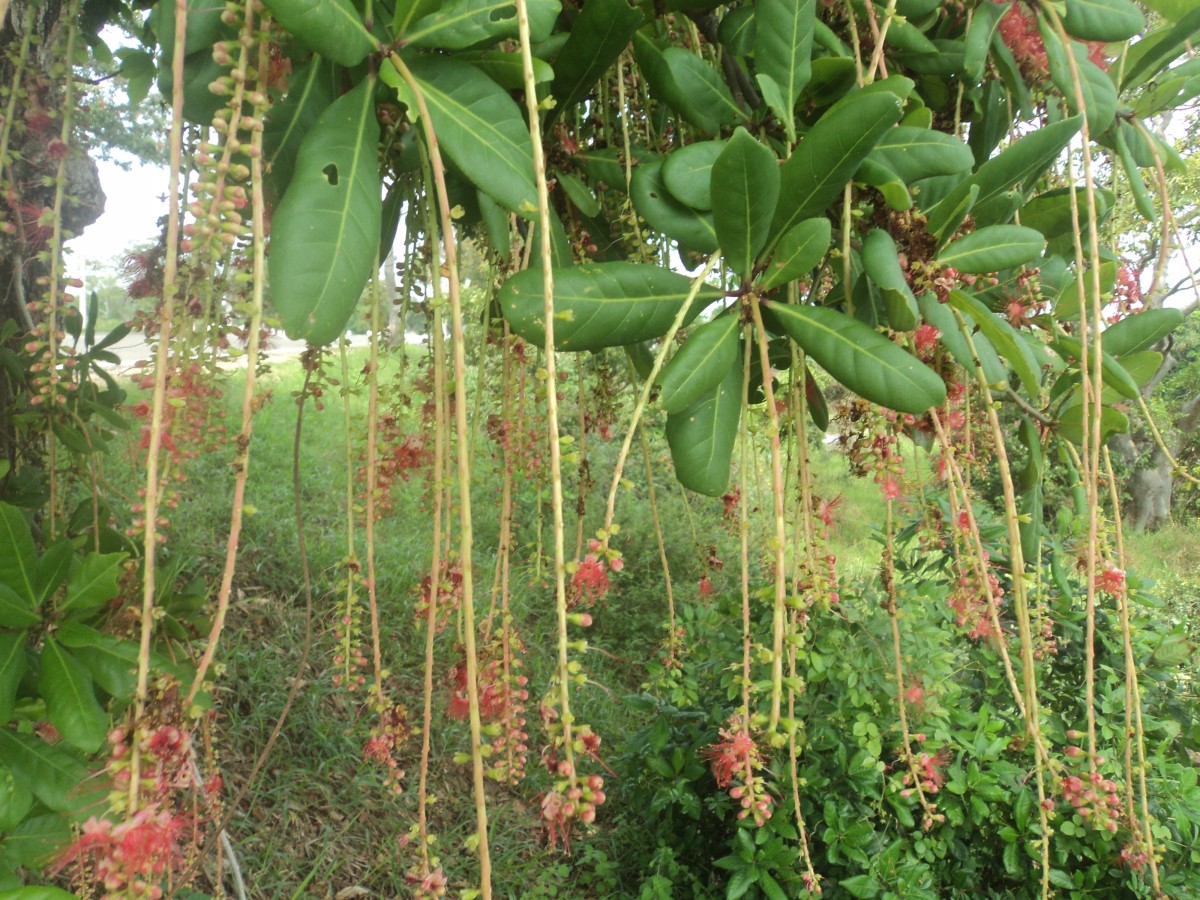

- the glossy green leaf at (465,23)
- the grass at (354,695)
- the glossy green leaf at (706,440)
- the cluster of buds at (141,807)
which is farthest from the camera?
the grass at (354,695)

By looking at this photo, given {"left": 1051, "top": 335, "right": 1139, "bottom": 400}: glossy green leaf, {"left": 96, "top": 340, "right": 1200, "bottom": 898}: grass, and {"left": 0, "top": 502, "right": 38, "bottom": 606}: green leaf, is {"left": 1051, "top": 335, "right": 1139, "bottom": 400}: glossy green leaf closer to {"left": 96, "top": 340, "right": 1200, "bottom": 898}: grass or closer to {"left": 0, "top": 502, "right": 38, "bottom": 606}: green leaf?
{"left": 96, "top": 340, "right": 1200, "bottom": 898}: grass

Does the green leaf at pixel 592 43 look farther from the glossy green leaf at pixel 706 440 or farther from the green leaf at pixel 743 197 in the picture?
the glossy green leaf at pixel 706 440

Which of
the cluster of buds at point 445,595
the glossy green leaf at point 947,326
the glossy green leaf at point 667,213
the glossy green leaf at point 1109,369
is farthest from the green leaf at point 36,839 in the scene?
the glossy green leaf at point 1109,369

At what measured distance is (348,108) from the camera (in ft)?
1.73

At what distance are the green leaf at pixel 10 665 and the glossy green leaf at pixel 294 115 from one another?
0.48 meters

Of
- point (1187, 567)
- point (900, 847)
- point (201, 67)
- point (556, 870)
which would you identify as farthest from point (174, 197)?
point (1187, 567)

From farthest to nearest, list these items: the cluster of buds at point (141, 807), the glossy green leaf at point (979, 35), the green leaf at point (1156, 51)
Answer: the green leaf at point (1156, 51), the glossy green leaf at point (979, 35), the cluster of buds at point (141, 807)

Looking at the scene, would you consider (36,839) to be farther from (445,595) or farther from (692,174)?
(692,174)

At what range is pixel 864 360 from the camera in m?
0.60

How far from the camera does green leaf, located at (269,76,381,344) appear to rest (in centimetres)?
44

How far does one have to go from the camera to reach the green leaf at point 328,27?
437 mm

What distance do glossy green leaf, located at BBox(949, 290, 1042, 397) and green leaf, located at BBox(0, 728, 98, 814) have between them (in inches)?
33.9

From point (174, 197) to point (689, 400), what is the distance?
1.25ft

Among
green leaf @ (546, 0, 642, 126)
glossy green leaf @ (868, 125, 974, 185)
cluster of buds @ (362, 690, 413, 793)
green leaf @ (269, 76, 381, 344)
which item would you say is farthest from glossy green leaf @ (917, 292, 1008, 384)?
cluster of buds @ (362, 690, 413, 793)
